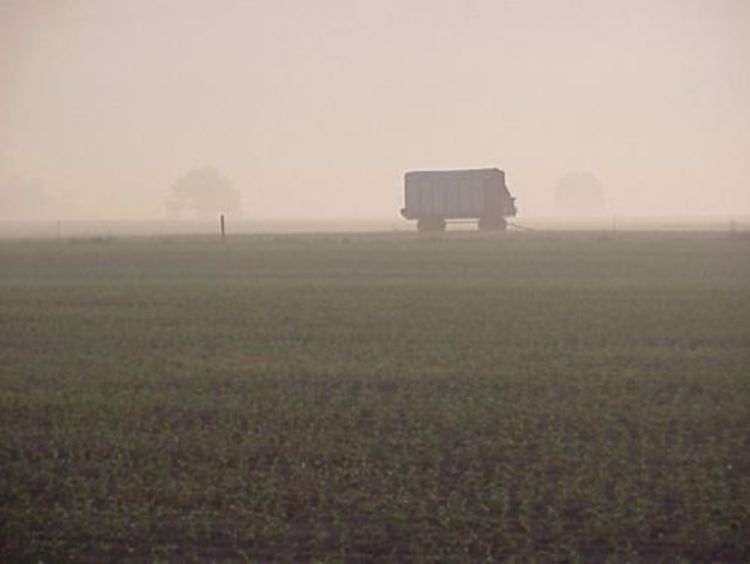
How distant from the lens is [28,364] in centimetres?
1549

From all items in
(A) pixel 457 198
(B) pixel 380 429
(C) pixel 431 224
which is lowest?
(B) pixel 380 429

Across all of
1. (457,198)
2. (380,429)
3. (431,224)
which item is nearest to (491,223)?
(457,198)

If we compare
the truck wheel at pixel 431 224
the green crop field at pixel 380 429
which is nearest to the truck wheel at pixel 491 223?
the truck wheel at pixel 431 224

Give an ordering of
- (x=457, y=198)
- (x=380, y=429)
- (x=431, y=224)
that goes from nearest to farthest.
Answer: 1. (x=380, y=429)
2. (x=457, y=198)
3. (x=431, y=224)

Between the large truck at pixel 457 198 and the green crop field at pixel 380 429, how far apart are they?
34.7 m

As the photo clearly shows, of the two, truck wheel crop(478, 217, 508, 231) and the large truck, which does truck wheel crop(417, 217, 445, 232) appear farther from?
truck wheel crop(478, 217, 508, 231)

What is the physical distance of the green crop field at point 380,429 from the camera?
25.6 feet

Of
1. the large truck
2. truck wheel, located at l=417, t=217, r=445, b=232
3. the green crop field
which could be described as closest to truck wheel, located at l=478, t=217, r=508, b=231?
the large truck

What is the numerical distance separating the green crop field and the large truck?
3467 cm

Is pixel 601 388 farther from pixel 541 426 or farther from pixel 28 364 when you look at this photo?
pixel 28 364

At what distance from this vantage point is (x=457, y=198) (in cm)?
5900

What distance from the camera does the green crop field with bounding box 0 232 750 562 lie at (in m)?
7.81

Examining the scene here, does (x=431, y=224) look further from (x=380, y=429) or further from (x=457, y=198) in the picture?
(x=380, y=429)

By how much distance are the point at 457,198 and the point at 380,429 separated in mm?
48953
